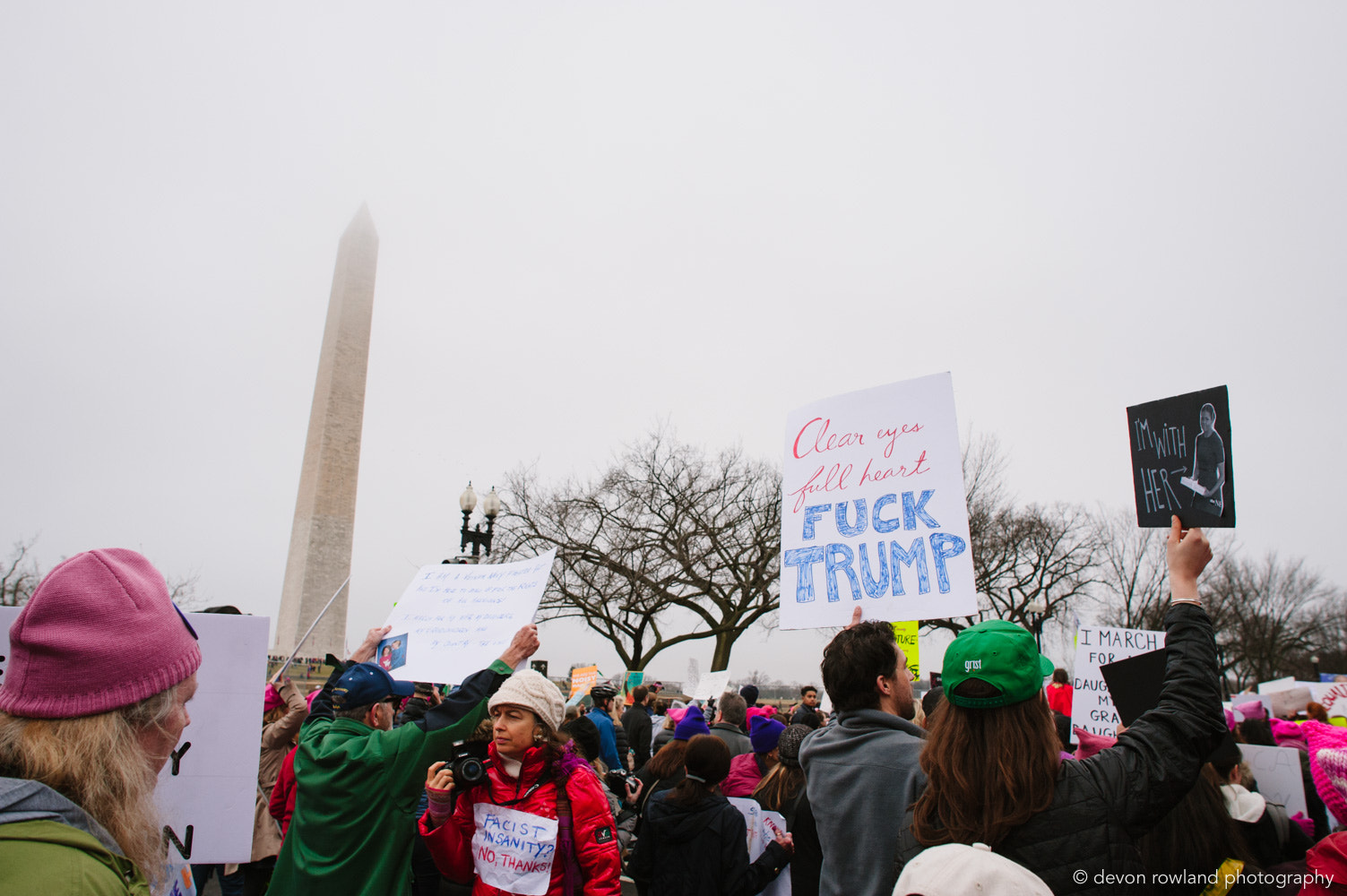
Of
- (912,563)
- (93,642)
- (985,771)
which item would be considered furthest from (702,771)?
(93,642)

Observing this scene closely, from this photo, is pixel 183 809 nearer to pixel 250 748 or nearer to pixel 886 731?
pixel 250 748

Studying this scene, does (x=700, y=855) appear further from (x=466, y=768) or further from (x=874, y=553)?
(x=874, y=553)

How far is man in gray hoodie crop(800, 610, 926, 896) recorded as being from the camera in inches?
99.3

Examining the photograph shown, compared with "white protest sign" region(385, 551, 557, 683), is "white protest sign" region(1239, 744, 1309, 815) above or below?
below

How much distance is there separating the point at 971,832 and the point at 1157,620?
37832mm

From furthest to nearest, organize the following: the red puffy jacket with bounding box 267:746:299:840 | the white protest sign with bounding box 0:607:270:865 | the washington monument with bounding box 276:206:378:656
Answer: the washington monument with bounding box 276:206:378:656, the red puffy jacket with bounding box 267:746:299:840, the white protest sign with bounding box 0:607:270:865

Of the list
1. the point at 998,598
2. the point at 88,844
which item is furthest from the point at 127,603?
the point at 998,598

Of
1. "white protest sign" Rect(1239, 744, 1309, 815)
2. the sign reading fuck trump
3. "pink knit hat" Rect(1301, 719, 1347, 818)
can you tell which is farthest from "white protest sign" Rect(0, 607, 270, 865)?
"white protest sign" Rect(1239, 744, 1309, 815)

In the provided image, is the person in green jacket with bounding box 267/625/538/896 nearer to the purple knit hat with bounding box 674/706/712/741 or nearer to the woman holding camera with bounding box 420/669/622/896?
the woman holding camera with bounding box 420/669/622/896

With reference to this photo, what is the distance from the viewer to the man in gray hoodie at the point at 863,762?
8.28 feet

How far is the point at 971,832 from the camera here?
1.98m

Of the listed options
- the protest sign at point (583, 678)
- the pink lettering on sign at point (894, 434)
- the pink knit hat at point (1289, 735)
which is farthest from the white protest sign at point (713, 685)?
the pink lettering on sign at point (894, 434)

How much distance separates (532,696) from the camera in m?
3.34

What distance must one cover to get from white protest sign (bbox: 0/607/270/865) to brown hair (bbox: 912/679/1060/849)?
2.72 meters
